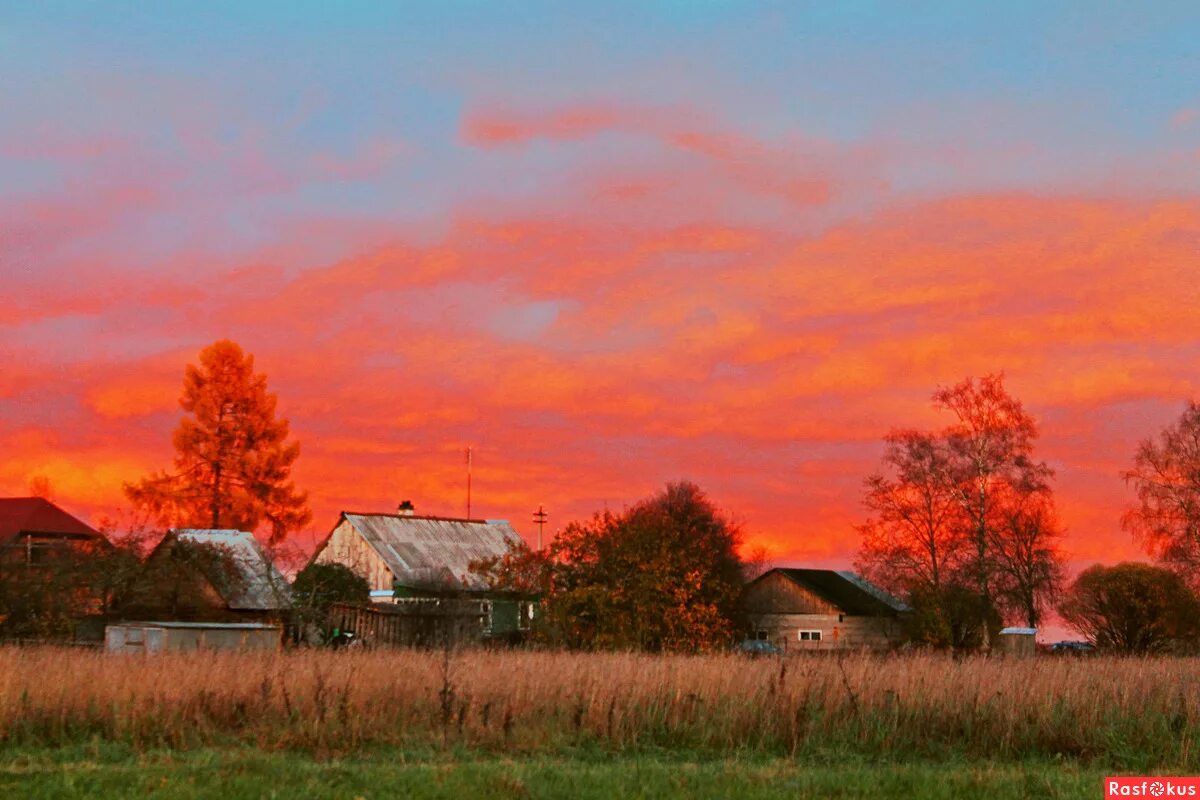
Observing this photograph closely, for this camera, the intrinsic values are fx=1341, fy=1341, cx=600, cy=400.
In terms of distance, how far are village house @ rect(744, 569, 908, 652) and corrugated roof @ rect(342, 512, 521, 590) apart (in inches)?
603

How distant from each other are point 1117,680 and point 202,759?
39.6 ft

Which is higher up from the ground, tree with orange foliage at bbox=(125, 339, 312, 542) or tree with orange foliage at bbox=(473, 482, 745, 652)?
tree with orange foliage at bbox=(125, 339, 312, 542)

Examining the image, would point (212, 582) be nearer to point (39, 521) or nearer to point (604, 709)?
point (39, 521)

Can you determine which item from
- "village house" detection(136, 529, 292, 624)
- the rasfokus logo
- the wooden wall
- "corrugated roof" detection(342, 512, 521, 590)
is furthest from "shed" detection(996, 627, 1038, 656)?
the wooden wall

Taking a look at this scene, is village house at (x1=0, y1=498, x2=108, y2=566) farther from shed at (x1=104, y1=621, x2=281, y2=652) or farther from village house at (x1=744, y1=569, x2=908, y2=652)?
shed at (x1=104, y1=621, x2=281, y2=652)

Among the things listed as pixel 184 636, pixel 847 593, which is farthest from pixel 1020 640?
pixel 847 593

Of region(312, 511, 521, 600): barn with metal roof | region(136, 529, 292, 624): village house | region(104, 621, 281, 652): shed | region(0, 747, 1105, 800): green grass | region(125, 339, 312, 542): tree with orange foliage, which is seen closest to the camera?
region(0, 747, 1105, 800): green grass

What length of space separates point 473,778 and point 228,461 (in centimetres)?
5593

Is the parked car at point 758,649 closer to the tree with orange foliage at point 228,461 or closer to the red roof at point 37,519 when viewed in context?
the tree with orange foliage at point 228,461

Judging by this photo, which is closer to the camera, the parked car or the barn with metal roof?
the parked car

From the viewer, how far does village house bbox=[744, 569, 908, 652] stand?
6812cm

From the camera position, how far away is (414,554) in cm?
5716

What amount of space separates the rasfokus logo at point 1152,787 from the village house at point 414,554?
38.2 metres

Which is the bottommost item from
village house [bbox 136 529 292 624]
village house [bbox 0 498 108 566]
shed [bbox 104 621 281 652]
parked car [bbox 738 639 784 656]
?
parked car [bbox 738 639 784 656]
